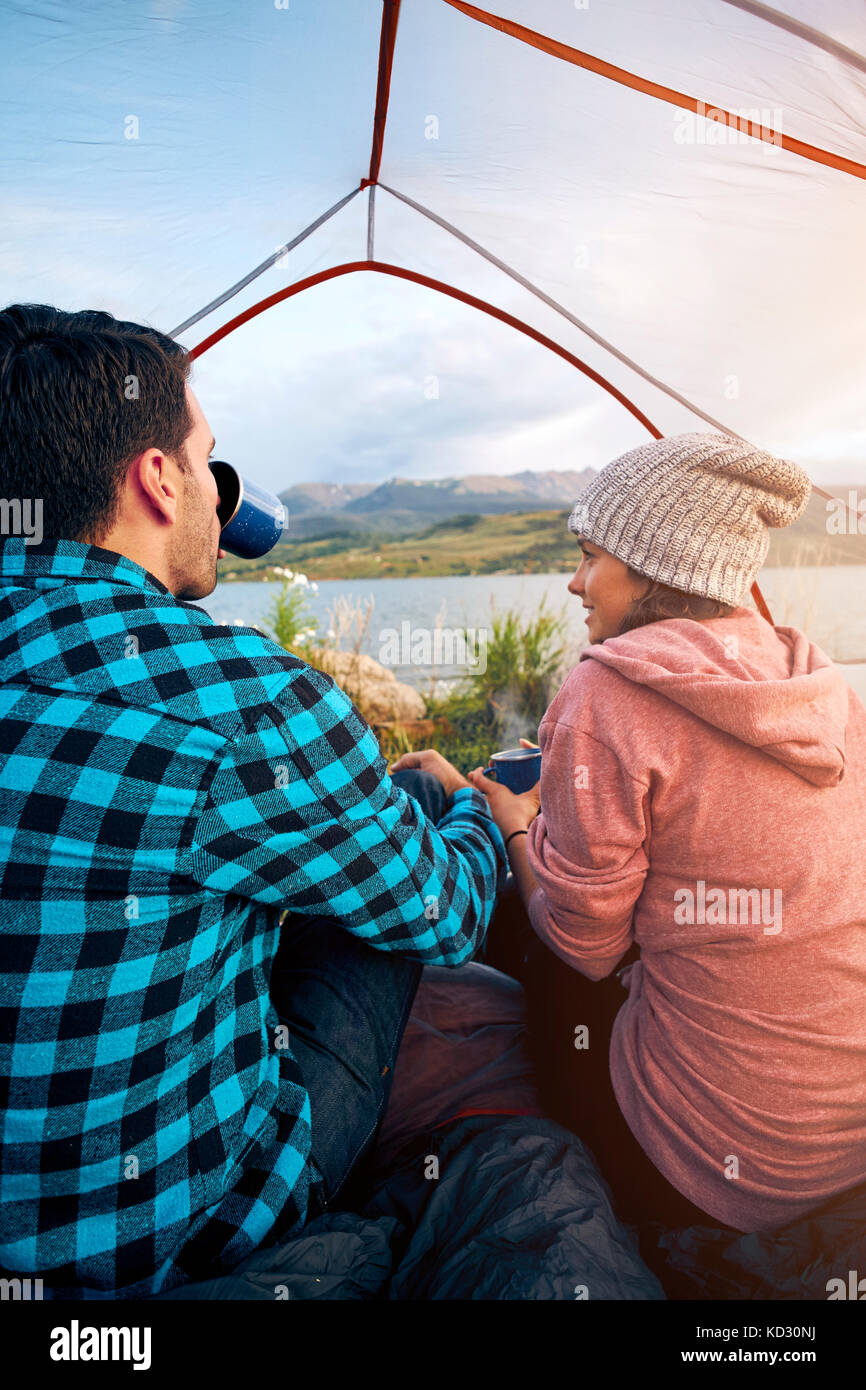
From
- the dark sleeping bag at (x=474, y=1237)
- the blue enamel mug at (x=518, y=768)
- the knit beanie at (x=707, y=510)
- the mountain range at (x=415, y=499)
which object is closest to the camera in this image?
the dark sleeping bag at (x=474, y=1237)

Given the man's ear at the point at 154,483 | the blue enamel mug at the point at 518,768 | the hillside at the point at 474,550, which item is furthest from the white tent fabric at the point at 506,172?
the blue enamel mug at the point at 518,768

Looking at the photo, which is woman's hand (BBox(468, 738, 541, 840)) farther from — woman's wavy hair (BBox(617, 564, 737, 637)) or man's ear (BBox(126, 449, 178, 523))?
man's ear (BBox(126, 449, 178, 523))

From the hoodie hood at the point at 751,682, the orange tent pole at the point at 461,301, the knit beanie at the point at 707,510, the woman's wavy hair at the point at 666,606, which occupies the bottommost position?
the hoodie hood at the point at 751,682

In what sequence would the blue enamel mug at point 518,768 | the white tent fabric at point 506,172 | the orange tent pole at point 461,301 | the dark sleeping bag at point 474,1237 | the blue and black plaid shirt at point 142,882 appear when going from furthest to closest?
1. the orange tent pole at point 461,301
2. the white tent fabric at point 506,172
3. the blue enamel mug at point 518,768
4. the dark sleeping bag at point 474,1237
5. the blue and black plaid shirt at point 142,882

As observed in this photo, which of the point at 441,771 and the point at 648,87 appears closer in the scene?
the point at 441,771

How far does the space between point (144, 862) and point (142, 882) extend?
3 cm

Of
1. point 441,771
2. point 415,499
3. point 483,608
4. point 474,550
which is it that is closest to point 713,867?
point 441,771

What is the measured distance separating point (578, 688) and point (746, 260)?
169 cm

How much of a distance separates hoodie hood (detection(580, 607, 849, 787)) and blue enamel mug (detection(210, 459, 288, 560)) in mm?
834

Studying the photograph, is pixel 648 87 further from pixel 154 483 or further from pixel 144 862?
pixel 144 862

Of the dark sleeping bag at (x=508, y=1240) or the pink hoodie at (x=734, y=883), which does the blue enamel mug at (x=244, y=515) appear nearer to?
the pink hoodie at (x=734, y=883)

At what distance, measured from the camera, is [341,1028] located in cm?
126

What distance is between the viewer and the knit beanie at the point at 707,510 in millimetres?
1300
